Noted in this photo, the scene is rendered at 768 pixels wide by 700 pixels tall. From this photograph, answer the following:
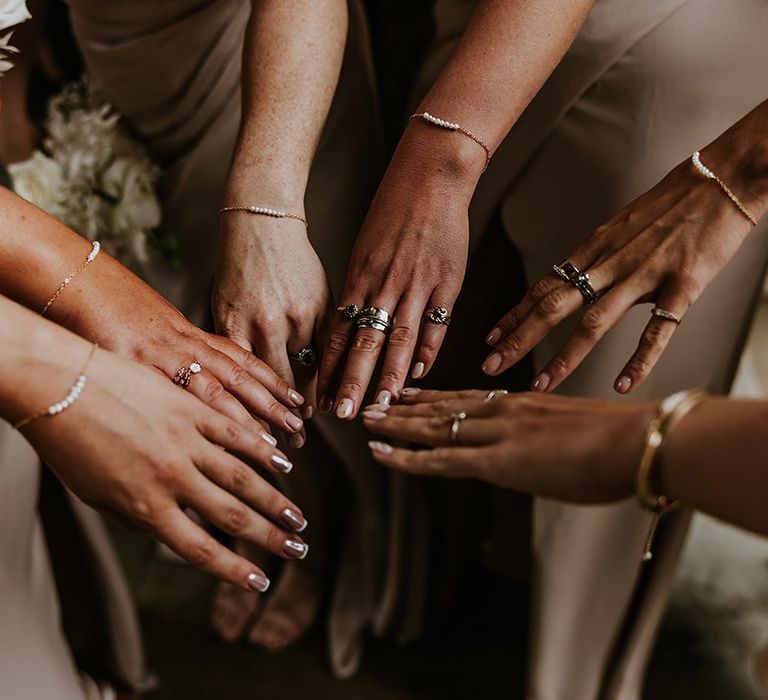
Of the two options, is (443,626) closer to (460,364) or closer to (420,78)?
(460,364)

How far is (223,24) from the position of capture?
1.08 m

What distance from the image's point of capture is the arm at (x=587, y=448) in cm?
54

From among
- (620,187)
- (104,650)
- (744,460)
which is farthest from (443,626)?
(744,460)

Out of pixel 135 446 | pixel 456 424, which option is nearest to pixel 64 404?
pixel 135 446

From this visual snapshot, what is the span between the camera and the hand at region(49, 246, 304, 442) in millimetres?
773

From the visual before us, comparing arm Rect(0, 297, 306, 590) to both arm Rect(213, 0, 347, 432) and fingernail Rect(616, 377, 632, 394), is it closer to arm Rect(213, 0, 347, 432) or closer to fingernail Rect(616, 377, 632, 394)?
arm Rect(213, 0, 347, 432)

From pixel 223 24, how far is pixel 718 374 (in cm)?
76

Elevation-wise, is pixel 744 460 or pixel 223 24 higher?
pixel 223 24

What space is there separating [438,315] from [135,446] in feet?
1.04

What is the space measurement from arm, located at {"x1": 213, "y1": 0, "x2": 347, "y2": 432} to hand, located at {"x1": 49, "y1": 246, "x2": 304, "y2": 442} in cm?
→ 5

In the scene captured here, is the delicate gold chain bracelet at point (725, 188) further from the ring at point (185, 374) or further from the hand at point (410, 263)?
the ring at point (185, 374)

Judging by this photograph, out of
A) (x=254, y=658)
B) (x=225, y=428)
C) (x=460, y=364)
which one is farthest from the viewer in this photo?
(x=254, y=658)

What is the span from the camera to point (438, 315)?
0.81 metres

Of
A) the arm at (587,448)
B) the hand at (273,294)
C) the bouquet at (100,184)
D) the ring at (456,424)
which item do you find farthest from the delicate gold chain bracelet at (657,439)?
the bouquet at (100,184)
